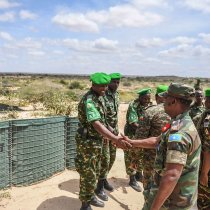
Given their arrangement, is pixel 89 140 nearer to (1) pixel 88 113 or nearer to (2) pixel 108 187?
(1) pixel 88 113

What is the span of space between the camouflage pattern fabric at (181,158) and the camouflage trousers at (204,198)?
1.28 m

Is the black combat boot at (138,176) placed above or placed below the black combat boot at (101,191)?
A: below

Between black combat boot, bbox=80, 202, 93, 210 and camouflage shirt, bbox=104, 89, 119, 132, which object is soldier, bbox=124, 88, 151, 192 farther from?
black combat boot, bbox=80, 202, 93, 210

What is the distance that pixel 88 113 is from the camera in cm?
514

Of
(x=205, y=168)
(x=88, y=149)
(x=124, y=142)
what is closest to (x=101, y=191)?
(x=88, y=149)

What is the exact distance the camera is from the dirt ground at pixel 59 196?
5919mm

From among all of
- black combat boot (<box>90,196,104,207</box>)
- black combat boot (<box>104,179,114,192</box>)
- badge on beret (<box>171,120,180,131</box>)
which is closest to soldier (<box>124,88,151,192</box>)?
black combat boot (<box>104,179,114,192</box>)

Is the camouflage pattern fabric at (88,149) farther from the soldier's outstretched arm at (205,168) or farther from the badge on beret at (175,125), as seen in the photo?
the badge on beret at (175,125)

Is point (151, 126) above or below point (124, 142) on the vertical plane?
above

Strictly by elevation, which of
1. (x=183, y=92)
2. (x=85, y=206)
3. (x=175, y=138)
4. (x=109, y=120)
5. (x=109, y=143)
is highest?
(x=183, y=92)

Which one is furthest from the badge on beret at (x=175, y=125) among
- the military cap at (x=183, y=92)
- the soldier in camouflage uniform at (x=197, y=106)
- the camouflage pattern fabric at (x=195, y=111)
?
the soldier in camouflage uniform at (x=197, y=106)

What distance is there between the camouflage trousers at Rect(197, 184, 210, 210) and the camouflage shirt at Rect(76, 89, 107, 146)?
5.20ft

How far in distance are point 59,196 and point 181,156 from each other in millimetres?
3748

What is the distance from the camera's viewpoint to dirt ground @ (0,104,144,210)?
592 centimetres
